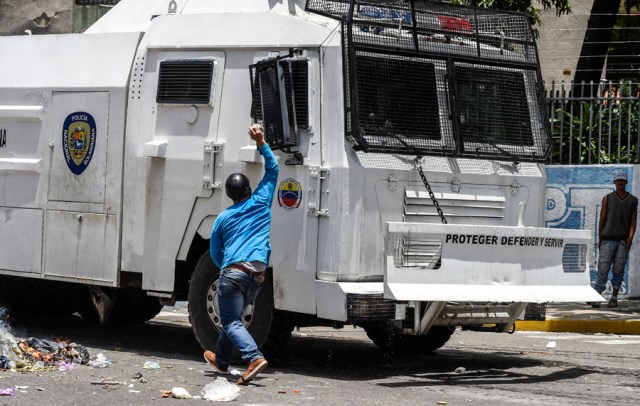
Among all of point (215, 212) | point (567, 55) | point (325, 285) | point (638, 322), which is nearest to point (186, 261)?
point (215, 212)

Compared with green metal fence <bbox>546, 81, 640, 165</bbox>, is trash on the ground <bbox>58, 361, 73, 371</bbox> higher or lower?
lower

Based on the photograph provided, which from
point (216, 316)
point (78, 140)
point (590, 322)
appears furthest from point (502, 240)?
point (590, 322)

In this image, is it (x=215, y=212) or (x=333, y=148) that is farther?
(x=215, y=212)

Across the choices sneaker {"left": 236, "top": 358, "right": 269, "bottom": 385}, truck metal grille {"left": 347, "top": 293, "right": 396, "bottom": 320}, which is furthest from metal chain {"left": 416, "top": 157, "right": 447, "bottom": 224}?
sneaker {"left": 236, "top": 358, "right": 269, "bottom": 385}

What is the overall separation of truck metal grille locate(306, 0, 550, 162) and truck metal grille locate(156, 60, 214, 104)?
107 centimetres

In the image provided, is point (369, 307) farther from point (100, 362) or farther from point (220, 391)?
point (100, 362)

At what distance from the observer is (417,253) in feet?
30.7

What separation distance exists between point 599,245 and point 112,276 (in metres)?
7.69

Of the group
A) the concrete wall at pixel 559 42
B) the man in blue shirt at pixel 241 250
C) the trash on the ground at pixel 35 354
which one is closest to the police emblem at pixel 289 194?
the man in blue shirt at pixel 241 250

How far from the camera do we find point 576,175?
→ 17328 mm

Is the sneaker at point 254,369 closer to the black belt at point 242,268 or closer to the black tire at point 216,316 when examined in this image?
the black belt at point 242,268

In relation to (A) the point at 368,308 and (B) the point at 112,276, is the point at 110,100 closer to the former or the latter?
(B) the point at 112,276

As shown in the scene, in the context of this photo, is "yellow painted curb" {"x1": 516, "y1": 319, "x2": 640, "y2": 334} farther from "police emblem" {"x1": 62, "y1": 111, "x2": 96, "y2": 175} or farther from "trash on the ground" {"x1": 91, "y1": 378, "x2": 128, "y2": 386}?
"trash on the ground" {"x1": 91, "y1": 378, "x2": 128, "y2": 386}

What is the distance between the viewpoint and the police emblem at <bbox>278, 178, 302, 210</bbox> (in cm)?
970
